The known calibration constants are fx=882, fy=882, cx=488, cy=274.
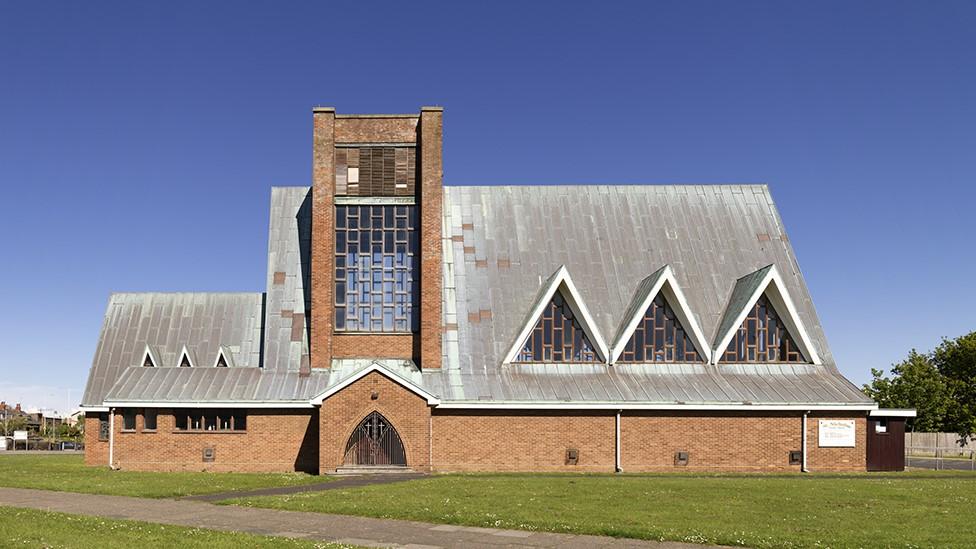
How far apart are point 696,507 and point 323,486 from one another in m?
10.6

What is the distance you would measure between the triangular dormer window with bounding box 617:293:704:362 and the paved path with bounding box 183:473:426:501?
375 inches

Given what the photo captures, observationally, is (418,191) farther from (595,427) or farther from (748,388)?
(748,388)

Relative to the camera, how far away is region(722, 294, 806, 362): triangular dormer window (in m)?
33.0

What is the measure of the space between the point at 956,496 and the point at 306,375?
68.1 feet

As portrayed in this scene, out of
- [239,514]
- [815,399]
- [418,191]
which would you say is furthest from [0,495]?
[815,399]

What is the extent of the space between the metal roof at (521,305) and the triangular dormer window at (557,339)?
54cm

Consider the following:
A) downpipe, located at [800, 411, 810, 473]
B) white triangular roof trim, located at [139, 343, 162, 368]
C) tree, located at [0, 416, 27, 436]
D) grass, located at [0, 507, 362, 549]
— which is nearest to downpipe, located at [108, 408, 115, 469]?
white triangular roof trim, located at [139, 343, 162, 368]

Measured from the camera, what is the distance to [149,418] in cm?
3108

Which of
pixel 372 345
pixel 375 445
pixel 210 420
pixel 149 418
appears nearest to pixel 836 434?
pixel 375 445

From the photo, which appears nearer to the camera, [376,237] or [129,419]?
[129,419]

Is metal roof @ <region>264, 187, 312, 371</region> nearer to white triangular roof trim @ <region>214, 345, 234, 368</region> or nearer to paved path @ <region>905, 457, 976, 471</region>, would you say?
white triangular roof trim @ <region>214, 345, 234, 368</region>

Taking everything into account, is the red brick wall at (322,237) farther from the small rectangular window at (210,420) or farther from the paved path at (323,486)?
the paved path at (323,486)

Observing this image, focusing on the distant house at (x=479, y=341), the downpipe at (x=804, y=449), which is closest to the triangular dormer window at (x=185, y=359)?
the distant house at (x=479, y=341)

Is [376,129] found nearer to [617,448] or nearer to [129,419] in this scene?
[129,419]
